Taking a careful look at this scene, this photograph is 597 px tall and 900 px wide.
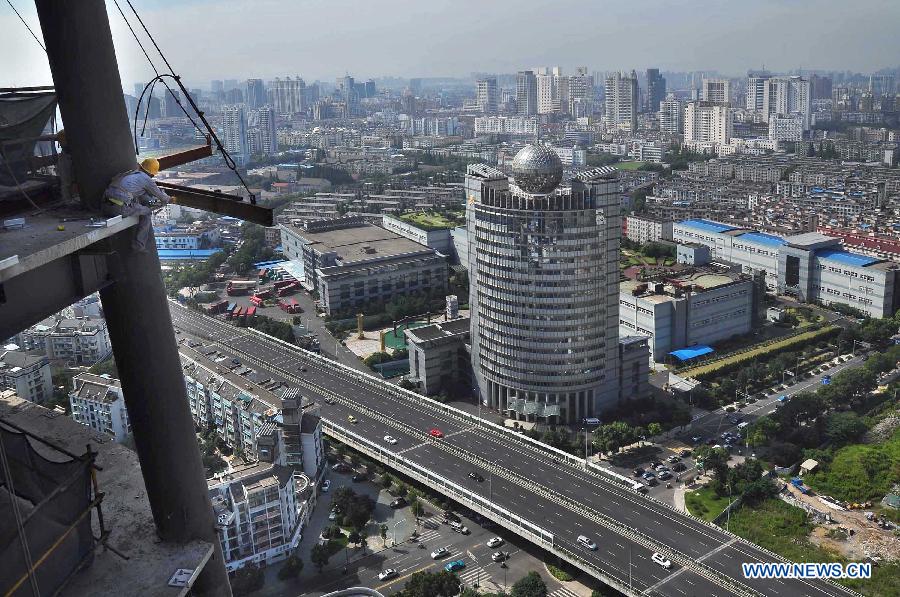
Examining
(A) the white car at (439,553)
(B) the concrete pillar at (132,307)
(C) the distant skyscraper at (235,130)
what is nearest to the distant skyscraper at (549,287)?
(A) the white car at (439,553)

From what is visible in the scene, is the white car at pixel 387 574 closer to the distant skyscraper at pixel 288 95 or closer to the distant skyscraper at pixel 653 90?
the distant skyscraper at pixel 288 95

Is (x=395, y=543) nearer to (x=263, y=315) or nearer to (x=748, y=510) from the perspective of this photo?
(x=748, y=510)

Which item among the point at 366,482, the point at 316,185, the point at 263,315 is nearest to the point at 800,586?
the point at 366,482

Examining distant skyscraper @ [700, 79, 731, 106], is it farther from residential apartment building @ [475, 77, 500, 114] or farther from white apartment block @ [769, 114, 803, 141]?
residential apartment building @ [475, 77, 500, 114]

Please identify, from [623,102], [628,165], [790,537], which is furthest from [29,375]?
[623,102]

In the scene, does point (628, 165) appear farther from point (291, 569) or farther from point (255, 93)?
point (291, 569)

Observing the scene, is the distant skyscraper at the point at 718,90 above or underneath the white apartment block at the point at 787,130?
above
